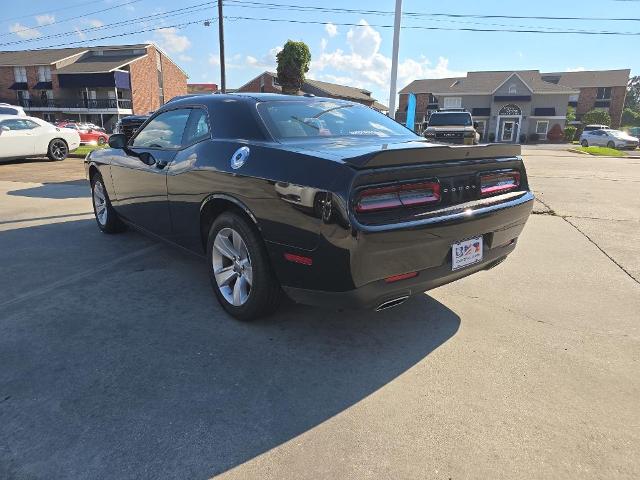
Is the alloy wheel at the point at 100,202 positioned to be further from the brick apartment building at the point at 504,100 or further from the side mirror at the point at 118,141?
the brick apartment building at the point at 504,100

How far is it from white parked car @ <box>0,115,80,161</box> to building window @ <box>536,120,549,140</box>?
50350mm

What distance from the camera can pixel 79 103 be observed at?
161ft

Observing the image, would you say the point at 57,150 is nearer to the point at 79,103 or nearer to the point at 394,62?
the point at 394,62

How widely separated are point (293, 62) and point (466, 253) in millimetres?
33934

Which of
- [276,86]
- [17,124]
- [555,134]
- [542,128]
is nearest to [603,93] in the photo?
[542,128]

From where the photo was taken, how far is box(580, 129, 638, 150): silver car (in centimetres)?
3316

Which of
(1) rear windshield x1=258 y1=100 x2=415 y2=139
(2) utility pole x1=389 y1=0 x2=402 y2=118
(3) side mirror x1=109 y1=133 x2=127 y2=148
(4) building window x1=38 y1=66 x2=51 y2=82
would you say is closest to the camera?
(1) rear windshield x1=258 y1=100 x2=415 y2=139

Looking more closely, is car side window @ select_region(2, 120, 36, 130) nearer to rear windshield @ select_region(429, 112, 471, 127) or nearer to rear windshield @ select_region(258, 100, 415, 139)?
rear windshield @ select_region(258, 100, 415, 139)

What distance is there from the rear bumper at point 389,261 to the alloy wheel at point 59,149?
530 inches

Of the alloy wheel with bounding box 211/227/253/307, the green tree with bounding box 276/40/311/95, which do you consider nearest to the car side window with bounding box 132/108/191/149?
the alloy wheel with bounding box 211/227/253/307

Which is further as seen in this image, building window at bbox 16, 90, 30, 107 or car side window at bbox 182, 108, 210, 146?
building window at bbox 16, 90, 30, 107

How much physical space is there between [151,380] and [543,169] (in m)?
14.7

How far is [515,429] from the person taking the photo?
2.16m

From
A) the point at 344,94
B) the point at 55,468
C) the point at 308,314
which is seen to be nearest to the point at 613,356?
the point at 308,314
